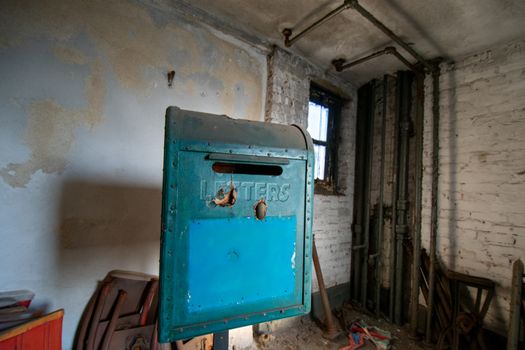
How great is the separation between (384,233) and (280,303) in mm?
2291

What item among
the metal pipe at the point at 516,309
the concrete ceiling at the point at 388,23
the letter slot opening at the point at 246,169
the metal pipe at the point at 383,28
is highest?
the concrete ceiling at the point at 388,23

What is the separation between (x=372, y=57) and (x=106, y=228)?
2739 millimetres

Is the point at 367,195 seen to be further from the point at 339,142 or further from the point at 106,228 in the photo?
the point at 106,228

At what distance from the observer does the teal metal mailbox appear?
0.99 meters

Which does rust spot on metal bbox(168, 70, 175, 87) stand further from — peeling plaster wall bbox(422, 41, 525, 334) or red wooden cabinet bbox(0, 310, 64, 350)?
peeling plaster wall bbox(422, 41, 525, 334)

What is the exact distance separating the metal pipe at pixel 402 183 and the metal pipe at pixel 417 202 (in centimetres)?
14

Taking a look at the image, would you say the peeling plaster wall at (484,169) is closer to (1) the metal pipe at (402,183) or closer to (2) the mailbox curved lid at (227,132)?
(1) the metal pipe at (402,183)

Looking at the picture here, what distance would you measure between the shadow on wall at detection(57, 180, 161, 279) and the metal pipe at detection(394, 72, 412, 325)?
2516 millimetres

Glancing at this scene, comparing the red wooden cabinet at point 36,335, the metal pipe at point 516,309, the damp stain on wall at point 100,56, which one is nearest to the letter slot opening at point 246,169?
the damp stain on wall at point 100,56

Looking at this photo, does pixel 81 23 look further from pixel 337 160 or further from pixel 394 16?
pixel 337 160

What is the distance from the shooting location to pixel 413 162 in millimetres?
2824

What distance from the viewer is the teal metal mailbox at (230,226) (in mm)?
995

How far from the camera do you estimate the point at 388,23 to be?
206cm

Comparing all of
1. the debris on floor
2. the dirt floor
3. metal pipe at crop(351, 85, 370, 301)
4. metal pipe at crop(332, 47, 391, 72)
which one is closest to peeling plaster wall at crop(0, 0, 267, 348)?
the dirt floor
